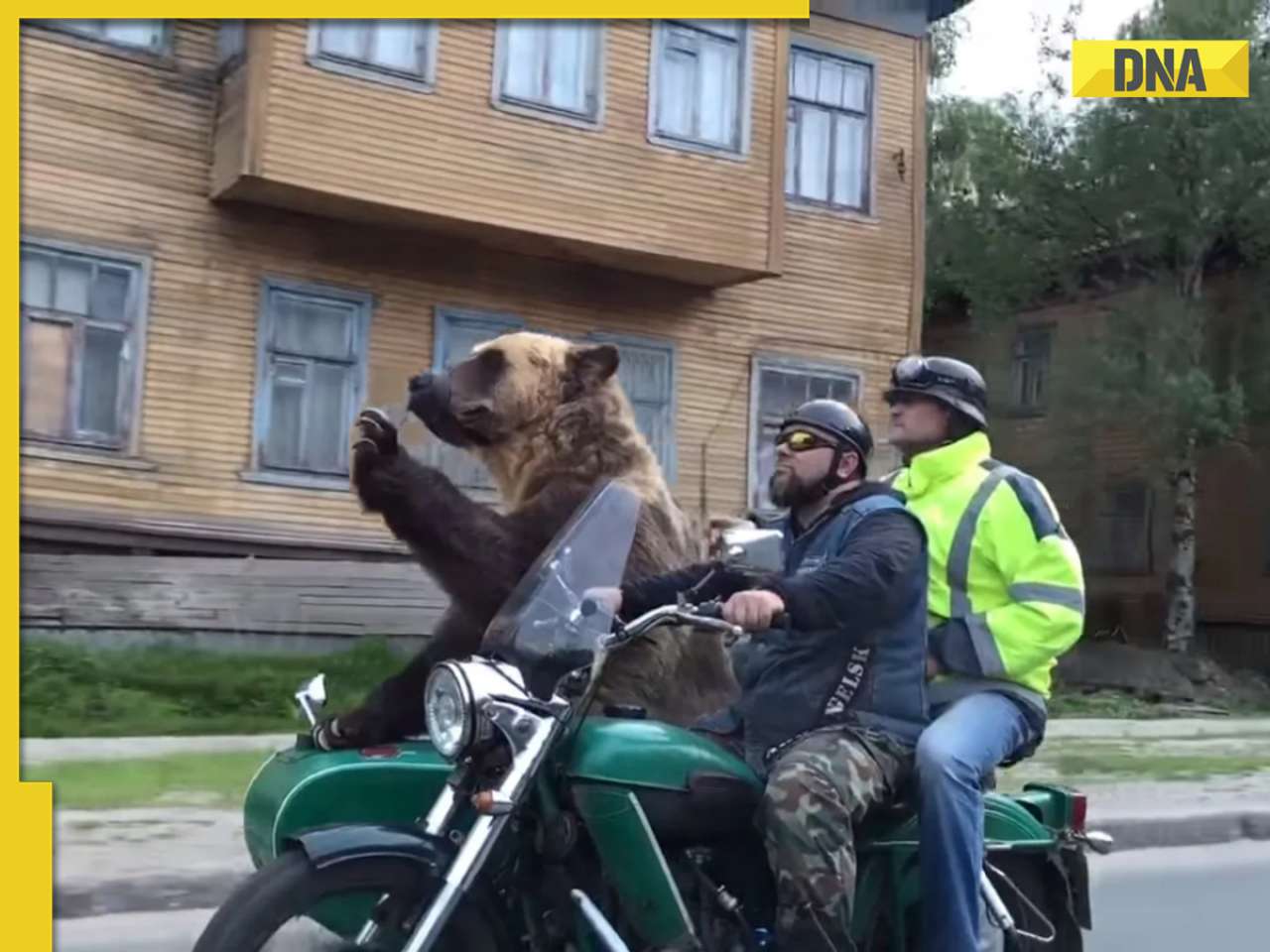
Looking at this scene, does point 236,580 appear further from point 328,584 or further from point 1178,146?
point 1178,146

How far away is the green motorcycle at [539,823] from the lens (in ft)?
10.9

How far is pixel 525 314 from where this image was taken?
15.0 metres

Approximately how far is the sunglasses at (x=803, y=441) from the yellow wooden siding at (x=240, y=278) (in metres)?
8.44

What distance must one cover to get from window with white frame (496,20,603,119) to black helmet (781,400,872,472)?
10.9m

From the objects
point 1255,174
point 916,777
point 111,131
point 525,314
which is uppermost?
point 1255,174

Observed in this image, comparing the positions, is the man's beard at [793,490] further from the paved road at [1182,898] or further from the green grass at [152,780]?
the green grass at [152,780]

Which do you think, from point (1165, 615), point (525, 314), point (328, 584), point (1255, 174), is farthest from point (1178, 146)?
point (328, 584)

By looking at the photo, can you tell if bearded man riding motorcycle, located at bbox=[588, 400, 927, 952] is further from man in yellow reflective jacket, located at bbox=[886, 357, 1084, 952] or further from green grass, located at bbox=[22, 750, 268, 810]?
green grass, located at bbox=[22, 750, 268, 810]

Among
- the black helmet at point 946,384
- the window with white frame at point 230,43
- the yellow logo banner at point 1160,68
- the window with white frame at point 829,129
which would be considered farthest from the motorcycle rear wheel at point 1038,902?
the yellow logo banner at point 1160,68

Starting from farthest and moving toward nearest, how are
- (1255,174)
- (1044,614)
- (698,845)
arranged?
(1255,174)
(1044,614)
(698,845)

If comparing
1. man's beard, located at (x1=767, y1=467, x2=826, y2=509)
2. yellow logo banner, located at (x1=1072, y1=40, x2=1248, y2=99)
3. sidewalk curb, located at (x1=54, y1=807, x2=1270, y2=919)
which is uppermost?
yellow logo banner, located at (x1=1072, y1=40, x2=1248, y2=99)

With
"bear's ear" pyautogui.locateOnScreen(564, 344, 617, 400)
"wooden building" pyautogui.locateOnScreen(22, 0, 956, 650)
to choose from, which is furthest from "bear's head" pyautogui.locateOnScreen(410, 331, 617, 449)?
"wooden building" pyautogui.locateOnScreen(22, 0, 956, 650)

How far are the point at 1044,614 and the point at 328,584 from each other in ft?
32.3

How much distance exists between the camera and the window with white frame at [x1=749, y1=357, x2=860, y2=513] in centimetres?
1645
